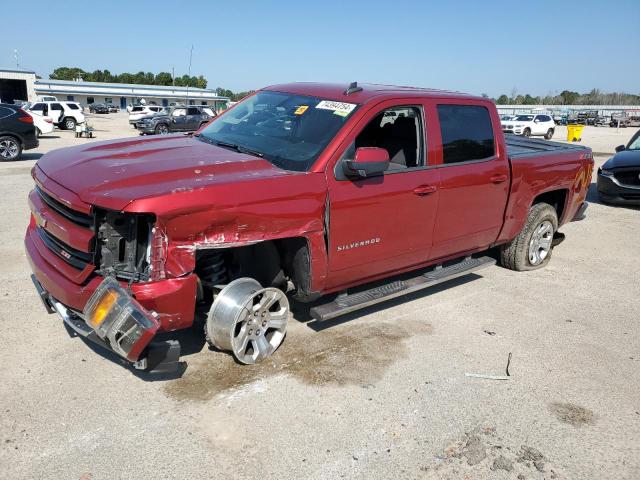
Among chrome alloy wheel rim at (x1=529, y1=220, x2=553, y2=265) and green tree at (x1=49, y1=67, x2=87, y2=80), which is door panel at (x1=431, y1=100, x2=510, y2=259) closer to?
chrome alloy wheel rim at (x1=529, y1=220, x2=553, y2=265)

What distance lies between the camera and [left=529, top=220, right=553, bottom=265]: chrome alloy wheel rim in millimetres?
6305

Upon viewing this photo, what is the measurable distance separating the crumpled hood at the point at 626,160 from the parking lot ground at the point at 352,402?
649 cm

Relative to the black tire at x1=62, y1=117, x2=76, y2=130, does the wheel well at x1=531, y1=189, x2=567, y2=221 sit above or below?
above

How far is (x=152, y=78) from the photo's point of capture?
125 meters

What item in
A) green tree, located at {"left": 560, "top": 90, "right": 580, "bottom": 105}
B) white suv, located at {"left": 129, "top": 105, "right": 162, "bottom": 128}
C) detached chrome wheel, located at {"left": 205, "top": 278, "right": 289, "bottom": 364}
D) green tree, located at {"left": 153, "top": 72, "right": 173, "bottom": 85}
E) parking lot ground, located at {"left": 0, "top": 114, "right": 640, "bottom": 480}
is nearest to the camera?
parking lot ground, located at {"left": 0, "top": 114, "right": 640, "bottom": 480}

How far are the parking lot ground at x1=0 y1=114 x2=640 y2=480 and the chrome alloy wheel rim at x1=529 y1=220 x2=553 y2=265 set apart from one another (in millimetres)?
1269

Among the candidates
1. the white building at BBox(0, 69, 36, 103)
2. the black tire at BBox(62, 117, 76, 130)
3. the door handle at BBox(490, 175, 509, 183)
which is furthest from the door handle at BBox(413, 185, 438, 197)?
the white building at BBox(0, 69, 36, 103)

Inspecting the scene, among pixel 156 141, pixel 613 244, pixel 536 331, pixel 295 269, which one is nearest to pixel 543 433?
pixel 536 331

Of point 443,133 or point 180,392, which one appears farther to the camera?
point 443,133

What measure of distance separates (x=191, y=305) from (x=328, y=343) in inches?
54.4

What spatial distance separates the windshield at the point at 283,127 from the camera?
399 centimetres

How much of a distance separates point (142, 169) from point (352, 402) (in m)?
2.07

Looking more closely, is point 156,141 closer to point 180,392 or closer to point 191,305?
point 191,305

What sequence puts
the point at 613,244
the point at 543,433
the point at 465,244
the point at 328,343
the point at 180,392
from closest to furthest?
1. the point at 543,433
2. the point at 180,392
3. the point at 328,343
4. the point at 465,244
5. the point at 613,244
